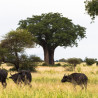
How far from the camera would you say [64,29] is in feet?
179

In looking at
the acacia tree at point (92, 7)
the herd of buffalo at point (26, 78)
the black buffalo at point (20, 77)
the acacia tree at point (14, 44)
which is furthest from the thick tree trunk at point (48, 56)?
the black buffalo at point (20, 77)

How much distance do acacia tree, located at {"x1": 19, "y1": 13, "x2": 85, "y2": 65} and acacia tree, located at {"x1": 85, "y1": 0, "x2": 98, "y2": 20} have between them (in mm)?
23475

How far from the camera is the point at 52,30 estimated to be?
54.8 metres

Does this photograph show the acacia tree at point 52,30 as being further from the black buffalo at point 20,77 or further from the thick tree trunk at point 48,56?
the black buffalo at point 20,77

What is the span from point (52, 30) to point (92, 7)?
28.3 m

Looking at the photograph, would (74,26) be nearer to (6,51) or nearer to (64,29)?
(64,29)

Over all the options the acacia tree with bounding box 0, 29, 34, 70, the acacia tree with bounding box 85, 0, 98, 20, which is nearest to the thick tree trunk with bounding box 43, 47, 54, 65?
the acacia tree with bounding box 0, 29, 34, 70

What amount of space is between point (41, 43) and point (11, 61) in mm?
25694

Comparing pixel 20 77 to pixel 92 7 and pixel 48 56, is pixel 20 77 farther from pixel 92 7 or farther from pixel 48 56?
pixel 48 56

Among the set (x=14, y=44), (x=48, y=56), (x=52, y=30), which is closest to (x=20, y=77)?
(x=14, y=44)

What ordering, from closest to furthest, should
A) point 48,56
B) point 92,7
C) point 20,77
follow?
1. point 20,77
2. point 92,7
3. point 48,56

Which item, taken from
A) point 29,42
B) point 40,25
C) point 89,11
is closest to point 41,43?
point 40,25

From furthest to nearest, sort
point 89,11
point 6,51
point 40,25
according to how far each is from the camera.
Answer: point 40,25, point 6,51, point 89,11

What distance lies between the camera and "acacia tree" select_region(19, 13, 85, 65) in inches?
2089
